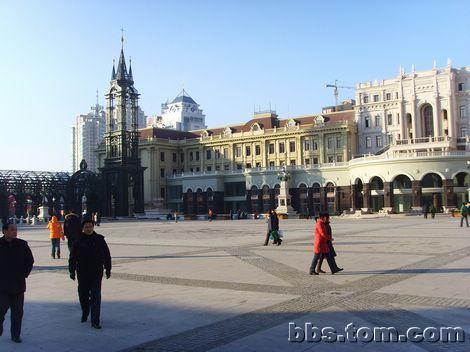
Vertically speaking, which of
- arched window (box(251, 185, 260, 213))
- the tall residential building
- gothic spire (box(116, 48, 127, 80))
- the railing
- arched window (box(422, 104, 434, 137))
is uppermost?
the tall residential building

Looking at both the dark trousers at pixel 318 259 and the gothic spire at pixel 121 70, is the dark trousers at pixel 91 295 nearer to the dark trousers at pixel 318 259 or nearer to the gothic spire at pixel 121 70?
the dark trousers at pixel 318 259

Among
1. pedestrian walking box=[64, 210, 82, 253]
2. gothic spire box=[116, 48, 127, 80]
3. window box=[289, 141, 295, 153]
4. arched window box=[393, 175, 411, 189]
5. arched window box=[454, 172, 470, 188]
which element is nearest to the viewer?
pedestrian walking box=[64, 210, 82, 253]

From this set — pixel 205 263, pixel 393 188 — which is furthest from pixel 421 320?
pixel 393 188

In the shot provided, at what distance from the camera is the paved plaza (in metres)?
7.89

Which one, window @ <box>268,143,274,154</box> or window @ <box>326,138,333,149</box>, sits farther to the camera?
window @ <box>268,143,274,154</box>

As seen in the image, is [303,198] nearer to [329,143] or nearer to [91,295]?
[329,143]

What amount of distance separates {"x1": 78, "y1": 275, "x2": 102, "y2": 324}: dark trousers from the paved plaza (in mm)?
253

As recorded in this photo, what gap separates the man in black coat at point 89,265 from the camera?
9078mm

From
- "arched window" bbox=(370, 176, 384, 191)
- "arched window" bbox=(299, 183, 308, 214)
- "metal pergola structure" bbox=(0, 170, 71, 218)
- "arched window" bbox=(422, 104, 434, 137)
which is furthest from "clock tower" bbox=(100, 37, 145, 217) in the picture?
"arched window" bbox=(422, 104, 434, 137)

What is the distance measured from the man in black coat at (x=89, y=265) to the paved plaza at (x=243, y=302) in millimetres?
473

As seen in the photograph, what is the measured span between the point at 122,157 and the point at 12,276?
67.8m

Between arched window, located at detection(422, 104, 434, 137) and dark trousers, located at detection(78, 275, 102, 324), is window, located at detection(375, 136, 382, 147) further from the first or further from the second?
dark trousers, located at detection(78, 275, 102, 324)

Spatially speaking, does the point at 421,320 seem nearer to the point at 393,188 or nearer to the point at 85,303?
the point at 85,303

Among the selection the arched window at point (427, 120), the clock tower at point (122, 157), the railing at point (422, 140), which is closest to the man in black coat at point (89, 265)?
the clock tower at point (122, 157)
